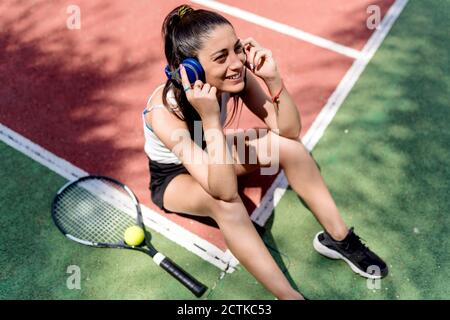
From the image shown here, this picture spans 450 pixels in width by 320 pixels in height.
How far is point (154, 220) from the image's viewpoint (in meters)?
4.38

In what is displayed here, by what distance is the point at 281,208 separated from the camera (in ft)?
14.6

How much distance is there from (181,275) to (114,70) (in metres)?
2.93

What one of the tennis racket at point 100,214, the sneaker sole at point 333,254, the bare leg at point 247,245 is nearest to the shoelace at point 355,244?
the sneaker sole at point 333,254

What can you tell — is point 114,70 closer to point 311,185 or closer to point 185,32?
point 185,32

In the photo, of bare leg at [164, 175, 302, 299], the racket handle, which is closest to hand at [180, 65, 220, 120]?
bare leg at [164, 175, 302, 299]

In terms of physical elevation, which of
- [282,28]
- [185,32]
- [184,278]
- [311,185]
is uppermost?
[185,32]

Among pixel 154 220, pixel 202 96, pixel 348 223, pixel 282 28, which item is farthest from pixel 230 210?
pixel 282 28

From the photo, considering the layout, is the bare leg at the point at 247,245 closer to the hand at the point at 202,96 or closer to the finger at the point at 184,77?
the hand at the point at 202,96

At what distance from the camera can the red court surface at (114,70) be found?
16.0ft

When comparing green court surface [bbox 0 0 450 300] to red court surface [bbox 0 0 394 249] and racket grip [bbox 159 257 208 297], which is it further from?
red court surface [bbox 0 0 394 249]

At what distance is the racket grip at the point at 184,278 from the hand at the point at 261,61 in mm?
1711

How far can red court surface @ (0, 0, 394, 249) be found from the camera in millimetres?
4883

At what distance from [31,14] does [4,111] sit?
74.8 inches
